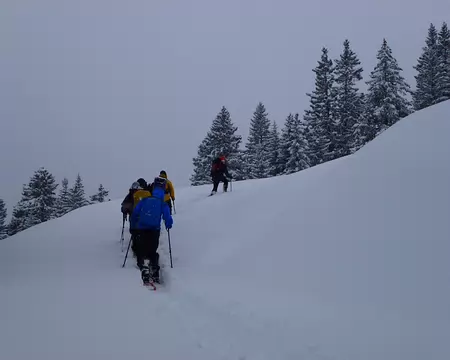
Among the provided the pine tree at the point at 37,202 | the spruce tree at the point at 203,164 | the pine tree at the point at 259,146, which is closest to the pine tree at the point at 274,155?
the pine tree at the point at 259,146

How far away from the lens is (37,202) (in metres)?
47.3

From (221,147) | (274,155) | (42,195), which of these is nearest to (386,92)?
(274,155)

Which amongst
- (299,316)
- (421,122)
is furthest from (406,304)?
(421,122)

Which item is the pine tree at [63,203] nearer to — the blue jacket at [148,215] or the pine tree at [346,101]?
the pine tree at [346,101]

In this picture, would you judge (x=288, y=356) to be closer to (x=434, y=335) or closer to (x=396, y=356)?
(x=396, y=356)

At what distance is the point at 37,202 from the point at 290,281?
46385mm

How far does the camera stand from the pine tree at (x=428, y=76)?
39281 millimetres

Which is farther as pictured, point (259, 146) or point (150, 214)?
point (259, 146)

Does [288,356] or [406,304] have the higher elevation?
[406,304]

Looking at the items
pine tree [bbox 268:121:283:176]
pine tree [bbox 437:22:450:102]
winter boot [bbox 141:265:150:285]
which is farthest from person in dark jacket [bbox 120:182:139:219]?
pine tree [bbox 437:22:450:102]

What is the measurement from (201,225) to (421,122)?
6965mm

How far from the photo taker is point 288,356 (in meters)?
5.13

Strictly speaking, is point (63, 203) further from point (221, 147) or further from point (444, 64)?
point (444, 64)

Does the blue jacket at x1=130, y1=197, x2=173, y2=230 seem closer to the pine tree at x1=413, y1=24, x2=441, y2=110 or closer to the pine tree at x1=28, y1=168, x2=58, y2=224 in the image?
the pine tree at x1=413, y1=24, x2=441, y2=110
